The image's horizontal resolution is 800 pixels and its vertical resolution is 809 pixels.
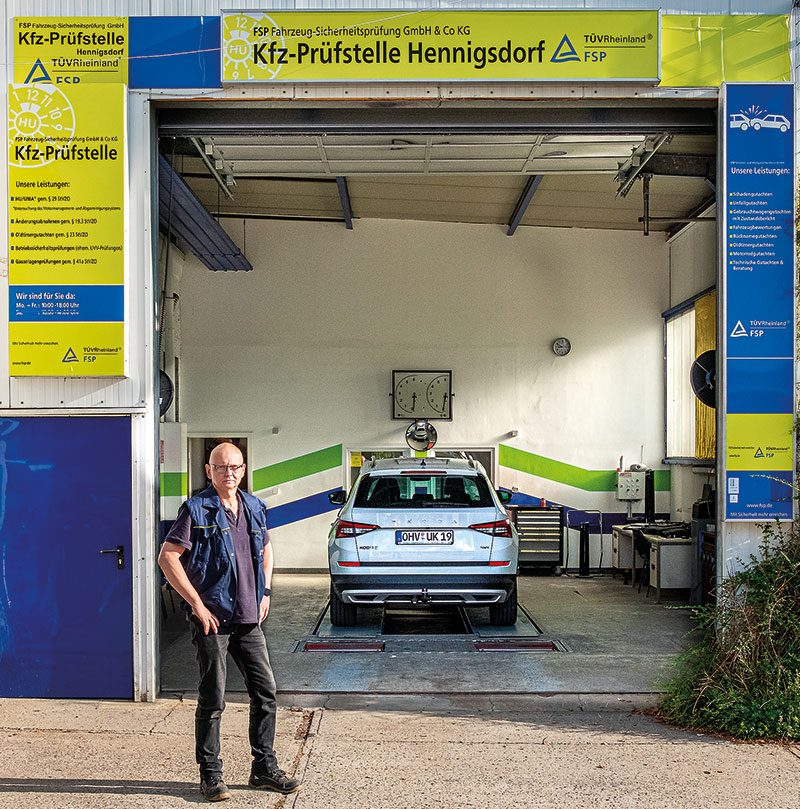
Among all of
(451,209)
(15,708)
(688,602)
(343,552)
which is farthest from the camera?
(451,209)

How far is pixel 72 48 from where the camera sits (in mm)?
6770

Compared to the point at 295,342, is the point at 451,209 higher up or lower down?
higher up

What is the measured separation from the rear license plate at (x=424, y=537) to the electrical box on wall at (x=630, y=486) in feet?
17.3

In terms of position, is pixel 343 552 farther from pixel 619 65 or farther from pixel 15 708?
pixel 619 65

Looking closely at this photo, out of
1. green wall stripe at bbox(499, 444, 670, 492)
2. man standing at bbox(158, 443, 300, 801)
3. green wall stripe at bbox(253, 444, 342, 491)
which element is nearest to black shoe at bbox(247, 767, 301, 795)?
man standing at bbox(158, 443, 300, 801)

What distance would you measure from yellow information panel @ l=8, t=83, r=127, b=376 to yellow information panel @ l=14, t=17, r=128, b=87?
0.13 metres

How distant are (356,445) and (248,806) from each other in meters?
8.71

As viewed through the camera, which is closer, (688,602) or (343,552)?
(343,552)

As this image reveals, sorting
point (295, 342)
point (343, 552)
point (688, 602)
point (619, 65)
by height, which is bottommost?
point (688, 602)

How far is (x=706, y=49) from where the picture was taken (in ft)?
22.4

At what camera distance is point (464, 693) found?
6758 millimetres

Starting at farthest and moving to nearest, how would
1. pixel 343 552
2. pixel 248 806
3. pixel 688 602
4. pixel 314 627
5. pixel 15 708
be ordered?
pixel 688 602
pixel 314 627
pixel 343 552
pixel 15 708
pixel 248 806

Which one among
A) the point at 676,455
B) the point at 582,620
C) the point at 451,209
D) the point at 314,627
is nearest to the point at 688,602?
the point at 582,620

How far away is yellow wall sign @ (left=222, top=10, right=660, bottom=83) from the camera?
6.74 metres
